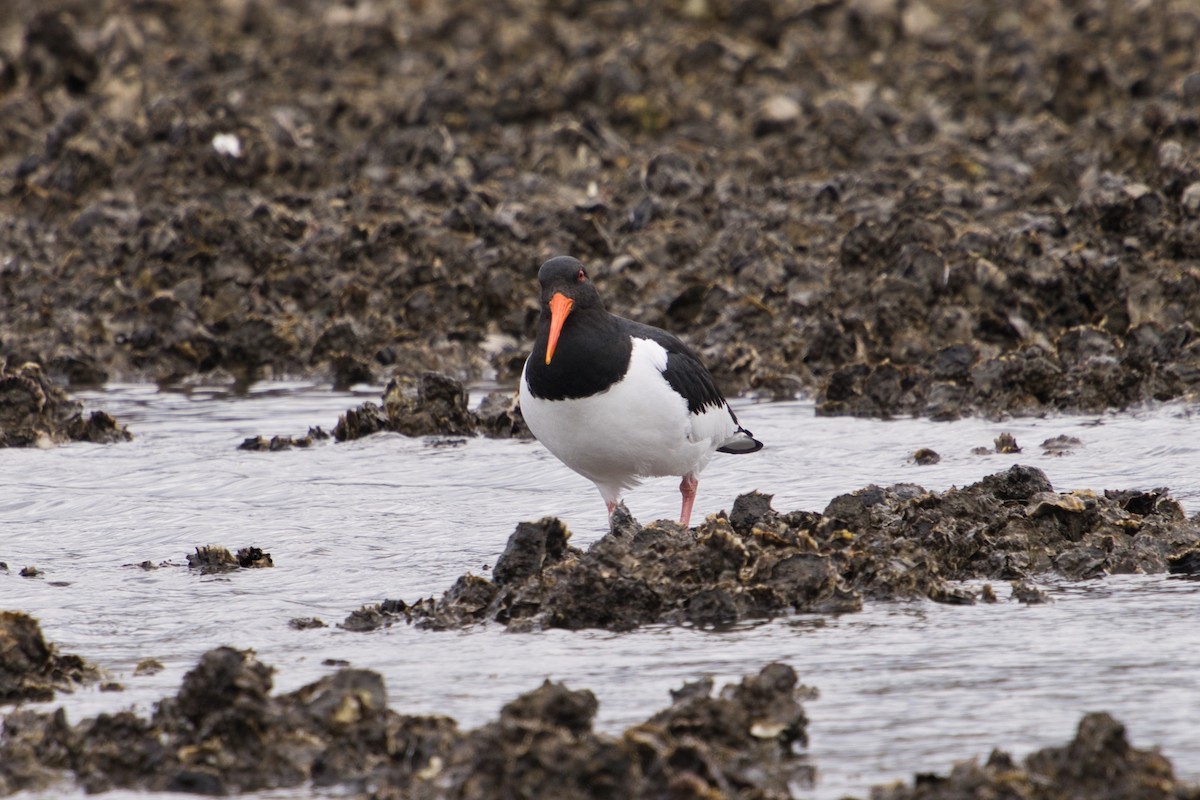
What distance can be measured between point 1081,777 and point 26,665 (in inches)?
154

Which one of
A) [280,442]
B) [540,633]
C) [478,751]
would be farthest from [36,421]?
[478,751]

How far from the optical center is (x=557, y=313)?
8.73 metres

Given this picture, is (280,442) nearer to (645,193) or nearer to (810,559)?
(810,559)

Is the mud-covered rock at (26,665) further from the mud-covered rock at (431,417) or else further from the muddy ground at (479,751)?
the mud-covered rock at (431,417)

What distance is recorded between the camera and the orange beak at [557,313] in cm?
856

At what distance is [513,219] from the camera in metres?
16.7

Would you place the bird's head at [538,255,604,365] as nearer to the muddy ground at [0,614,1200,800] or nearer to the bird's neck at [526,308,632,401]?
the bird's neck at [526,308,632,401]

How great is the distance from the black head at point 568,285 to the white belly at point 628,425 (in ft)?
1.19

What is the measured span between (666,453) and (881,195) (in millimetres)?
8741

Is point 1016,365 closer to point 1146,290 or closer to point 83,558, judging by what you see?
point 1146,290

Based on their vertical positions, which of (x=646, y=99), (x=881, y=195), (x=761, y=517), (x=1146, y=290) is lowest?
(x=761, y=517)

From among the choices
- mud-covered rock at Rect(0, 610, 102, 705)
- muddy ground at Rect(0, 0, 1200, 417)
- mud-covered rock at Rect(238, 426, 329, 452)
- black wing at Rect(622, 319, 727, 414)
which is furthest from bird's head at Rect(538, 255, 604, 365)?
muddy ground at Rect(0, 0, 1200, 417)

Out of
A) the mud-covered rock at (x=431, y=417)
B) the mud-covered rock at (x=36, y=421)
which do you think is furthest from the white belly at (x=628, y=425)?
the mud-covered rock at (x=36, y=421)

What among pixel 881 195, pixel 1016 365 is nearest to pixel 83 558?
pixel 1016 365
